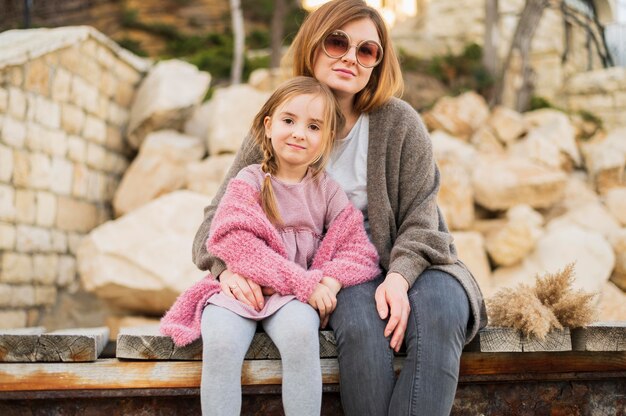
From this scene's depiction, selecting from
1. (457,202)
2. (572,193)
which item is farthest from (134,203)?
(572,193)

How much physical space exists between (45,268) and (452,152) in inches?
163

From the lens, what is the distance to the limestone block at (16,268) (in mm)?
5633

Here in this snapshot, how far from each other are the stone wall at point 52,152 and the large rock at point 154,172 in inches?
13.0

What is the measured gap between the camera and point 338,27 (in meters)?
2.44

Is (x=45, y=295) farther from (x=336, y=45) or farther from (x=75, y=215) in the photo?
(x=336, y=45)

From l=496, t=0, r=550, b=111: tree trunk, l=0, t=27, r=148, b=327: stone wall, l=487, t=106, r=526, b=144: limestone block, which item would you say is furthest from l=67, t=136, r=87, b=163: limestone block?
l=496, t=0, r=550, b=111: tree trunk

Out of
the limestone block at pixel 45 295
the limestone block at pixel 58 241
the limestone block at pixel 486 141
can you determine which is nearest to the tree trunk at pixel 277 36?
the limestone block at pixel 486 141

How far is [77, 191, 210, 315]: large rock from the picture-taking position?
218 inches

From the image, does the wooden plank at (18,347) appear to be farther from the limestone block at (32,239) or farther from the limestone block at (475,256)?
the limestone block at (475,256)

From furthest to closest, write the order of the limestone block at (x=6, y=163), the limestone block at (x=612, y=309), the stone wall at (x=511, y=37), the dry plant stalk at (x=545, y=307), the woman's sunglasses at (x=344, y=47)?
1. the stone wall at (x=511, y=37)
2. the limestone block at (x=6, y=163)
3. the limestone block at (x=612, y=309)
4. the woman's sunglasses at (x=344, y=47)
5. the dry plant stalk at (x=545, y=307)

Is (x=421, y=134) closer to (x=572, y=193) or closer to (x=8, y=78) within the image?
(x=8, y=78)

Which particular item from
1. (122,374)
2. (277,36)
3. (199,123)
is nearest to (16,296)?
(199,123)

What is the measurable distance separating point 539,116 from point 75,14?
9.15 m

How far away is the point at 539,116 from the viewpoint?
9.50 m
